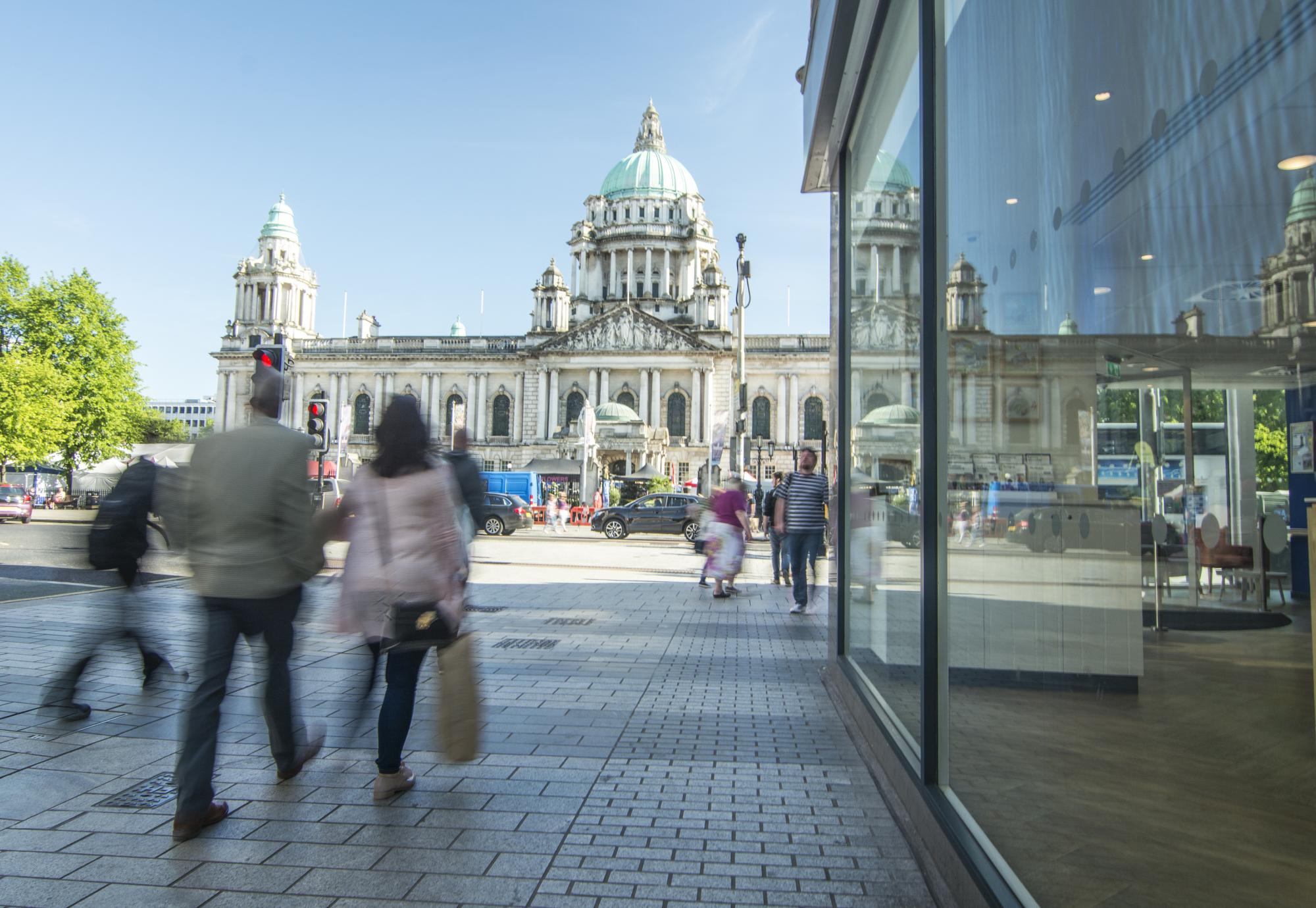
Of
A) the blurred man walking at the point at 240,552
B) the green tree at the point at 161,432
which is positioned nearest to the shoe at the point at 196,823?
the blurred man walking at the point at 240,552

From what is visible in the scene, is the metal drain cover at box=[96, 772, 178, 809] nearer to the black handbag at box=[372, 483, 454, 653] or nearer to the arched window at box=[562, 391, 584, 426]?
the black handbag at box=[372, 483, 454, 653]

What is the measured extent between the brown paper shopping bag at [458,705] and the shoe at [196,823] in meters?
0.90

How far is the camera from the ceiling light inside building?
143cm

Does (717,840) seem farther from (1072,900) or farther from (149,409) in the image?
(149,409)

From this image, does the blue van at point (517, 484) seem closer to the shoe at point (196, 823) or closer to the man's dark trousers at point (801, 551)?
the man's dark trousers at point (801, 551)

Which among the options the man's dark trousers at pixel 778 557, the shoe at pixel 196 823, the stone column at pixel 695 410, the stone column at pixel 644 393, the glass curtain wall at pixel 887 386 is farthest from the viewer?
the stone column at pixel 644 393

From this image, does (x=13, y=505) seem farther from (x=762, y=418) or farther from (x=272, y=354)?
(x=762, y=418)

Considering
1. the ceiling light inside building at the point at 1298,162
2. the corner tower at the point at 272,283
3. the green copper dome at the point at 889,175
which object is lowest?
the ceiling light inside building at the point at 1298,162

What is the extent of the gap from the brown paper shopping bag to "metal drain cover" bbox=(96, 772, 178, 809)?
1.21 metres

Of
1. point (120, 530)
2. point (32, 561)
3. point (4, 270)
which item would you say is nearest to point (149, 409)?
point (4, 270)

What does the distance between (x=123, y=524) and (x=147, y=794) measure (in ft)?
6.91

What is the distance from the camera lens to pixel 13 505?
31328mm

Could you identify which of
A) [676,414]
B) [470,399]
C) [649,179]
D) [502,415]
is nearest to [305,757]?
[676,414]

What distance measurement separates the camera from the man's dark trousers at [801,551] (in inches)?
420
